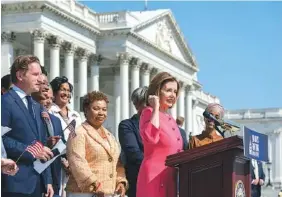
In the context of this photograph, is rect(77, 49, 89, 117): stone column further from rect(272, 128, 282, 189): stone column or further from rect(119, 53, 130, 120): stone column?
rect(272, 128, 282, 189): stone column

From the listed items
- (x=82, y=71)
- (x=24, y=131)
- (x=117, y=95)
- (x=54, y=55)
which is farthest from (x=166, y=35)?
(x=24, y=131)

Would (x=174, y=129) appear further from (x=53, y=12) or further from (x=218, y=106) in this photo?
(x=53, y=12)

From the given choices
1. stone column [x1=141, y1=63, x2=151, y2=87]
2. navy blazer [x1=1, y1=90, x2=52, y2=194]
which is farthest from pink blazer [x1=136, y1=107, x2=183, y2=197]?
stone column [x1=141, y1=63, x2=151, y2=87]

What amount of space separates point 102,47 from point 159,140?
43995 mm

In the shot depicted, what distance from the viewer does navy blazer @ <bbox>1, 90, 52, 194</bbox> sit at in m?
6.61

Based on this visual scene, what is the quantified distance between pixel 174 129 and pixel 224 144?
4.13ft

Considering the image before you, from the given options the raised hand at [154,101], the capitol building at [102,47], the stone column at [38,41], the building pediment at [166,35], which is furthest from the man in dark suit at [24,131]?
the building pediment at [166,35]

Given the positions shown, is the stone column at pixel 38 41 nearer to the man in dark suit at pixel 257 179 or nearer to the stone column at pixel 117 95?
the stone column at pixel 117 95

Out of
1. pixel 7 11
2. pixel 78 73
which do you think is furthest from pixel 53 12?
pixel 78 73

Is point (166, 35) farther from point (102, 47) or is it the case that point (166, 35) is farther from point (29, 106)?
point (29, 106)

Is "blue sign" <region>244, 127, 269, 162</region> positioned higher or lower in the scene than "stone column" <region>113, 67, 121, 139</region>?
lower

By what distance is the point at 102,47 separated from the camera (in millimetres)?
51156

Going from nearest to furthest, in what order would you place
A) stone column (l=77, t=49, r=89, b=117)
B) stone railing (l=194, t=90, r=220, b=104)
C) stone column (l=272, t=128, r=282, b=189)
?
stone column (l=77, t=49, r=89, b=117), stone railing (l=194, t=90, r=220, b=104), stone column (l=272, t=128, r=282, b=189)

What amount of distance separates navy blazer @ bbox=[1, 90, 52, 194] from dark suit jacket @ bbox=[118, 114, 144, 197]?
237 cm
